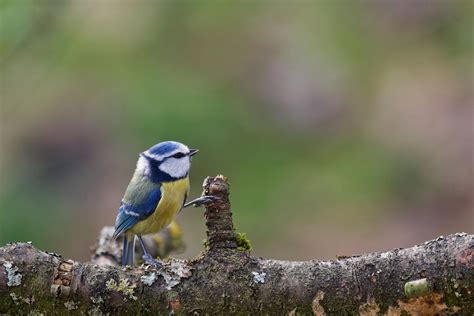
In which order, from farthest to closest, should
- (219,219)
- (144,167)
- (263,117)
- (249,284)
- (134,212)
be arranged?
(263,117)
(144,167)
(134,212)
(219,219)
(249,284)

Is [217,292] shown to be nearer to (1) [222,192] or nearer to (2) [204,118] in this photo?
(1) [222,192]

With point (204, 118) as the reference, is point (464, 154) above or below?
below

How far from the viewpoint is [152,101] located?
6.31 meters

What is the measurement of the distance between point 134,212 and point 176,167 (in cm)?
20

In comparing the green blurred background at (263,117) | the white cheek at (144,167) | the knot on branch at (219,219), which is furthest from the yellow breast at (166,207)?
the green blurred background at (263,117)

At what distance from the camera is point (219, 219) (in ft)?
6.18

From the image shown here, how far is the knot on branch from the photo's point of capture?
72.4 inches

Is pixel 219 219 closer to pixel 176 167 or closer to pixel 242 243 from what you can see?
pixel 242 243

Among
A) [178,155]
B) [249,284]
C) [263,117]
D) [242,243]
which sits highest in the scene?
[263,117]

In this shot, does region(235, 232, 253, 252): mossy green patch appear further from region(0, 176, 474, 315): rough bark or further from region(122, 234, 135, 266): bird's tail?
region(122, 234, 135, 266): bird's tail

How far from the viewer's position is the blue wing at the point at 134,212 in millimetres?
2420

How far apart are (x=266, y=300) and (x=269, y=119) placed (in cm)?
487

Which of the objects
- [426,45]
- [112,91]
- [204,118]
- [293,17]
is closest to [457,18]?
[426,45]

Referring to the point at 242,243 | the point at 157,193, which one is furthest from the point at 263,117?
the point at 242,243
